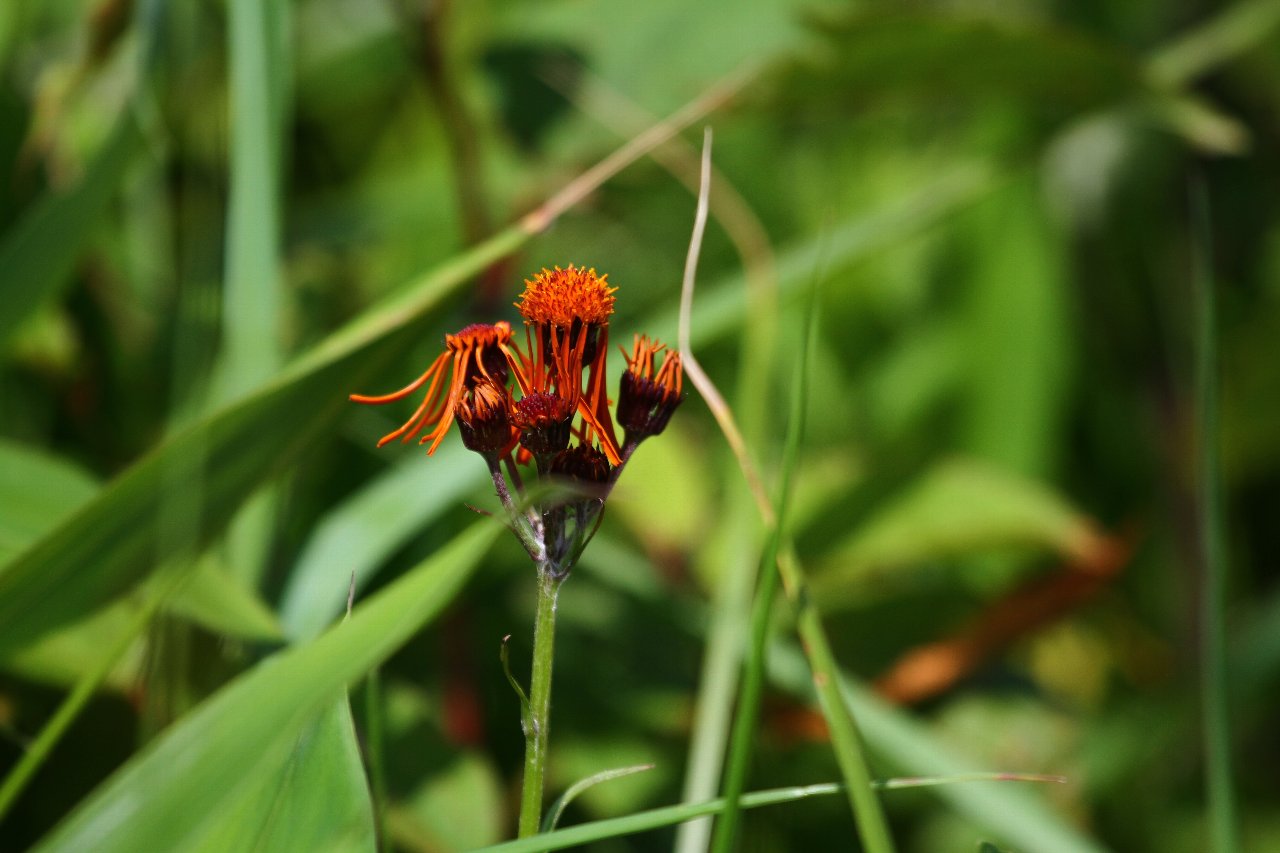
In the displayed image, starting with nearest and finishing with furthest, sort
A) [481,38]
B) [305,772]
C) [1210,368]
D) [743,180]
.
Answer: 1. [305,772]
2. [1210,368]
3. [481,38]
4. [743,180]

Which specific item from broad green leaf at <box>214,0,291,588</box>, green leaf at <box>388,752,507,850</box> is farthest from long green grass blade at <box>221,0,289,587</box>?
green leaf at <box>388,752,507,850</box>

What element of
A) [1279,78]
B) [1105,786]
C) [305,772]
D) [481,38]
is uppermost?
[1279,78]

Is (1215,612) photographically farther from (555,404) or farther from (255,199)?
(255,199)

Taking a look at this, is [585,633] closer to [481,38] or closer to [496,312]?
[496,312]

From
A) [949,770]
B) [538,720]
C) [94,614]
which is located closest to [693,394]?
[949,770]

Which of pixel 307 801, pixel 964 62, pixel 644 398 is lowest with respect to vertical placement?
pixel 307 801

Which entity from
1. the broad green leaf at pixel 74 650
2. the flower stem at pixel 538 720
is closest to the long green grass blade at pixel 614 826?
the flower stem at pixel 538 720

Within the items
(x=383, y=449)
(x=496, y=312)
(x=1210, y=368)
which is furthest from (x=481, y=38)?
(x=1210, y=368)

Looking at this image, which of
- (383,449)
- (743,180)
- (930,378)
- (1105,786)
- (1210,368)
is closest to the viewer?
(1210,368)
